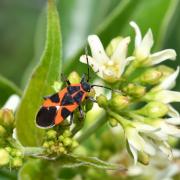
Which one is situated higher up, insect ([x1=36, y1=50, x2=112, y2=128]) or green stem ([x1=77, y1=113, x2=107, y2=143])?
insect ([x1=36, y1=50, x2=112, y2=128])

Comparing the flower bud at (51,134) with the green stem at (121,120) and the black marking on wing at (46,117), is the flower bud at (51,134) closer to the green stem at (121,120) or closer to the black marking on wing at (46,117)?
the black marking on wing at (46,117)

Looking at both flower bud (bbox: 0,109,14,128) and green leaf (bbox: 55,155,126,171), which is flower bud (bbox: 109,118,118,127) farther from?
flower bud (bbox: 0,109,14,128)

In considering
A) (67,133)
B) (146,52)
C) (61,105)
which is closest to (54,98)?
(61,105)

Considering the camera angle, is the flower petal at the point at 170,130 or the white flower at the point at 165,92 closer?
the flower petal at the point at 170,130

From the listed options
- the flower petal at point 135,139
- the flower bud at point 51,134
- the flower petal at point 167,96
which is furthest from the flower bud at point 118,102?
the flower bud at point 51,134

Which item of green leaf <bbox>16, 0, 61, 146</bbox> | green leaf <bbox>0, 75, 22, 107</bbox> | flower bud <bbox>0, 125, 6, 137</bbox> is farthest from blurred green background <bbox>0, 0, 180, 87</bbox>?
flower bud <bbox>0, 125, 6, 137</bbox>

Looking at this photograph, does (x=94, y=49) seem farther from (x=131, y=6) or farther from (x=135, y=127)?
(x=131, y=6)

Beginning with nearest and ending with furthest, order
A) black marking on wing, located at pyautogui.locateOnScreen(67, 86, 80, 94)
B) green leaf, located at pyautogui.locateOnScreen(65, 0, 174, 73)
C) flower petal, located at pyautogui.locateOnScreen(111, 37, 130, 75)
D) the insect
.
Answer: the insect < black marking on wing, located at pyautogui.locateOnScreen(67, 86, 80, 94) < flower petal, located at pyautogui.locateOnScreen(111, 37, 130, 75) < green leaf, located at pyautogui.locateOnScreen(65, 0, 174, 73)

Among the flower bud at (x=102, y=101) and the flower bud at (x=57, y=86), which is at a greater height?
the flower bud at (x=57, y=86)
